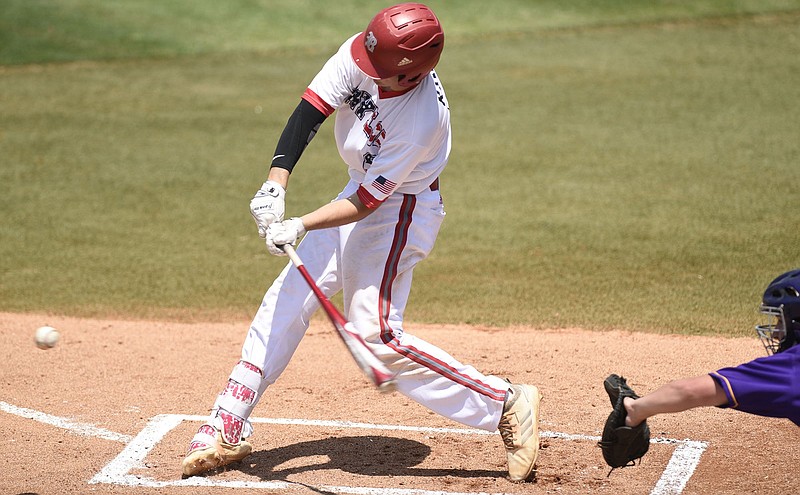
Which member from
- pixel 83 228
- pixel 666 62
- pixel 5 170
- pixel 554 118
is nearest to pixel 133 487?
pixel 83 228

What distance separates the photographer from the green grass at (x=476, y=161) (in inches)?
295

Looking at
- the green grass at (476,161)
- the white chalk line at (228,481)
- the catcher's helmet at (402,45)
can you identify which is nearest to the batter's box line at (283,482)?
the white chalk line at (228,481)

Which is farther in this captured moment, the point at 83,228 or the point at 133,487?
the point at 83,228

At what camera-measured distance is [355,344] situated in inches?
160

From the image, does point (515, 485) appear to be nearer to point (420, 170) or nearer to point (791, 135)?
point (420, 170)

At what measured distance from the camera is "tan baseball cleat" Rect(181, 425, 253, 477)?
427 centimetres

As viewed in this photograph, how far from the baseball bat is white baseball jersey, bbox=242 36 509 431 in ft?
0.57

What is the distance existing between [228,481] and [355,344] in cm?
88

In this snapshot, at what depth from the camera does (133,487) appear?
4.23 meters

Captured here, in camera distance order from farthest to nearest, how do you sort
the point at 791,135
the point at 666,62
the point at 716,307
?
1. the point at 666,62
2. the point at 791,135
3. the point at 716,307

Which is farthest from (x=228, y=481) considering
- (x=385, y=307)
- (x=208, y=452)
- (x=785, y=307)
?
(x=785, y=307)

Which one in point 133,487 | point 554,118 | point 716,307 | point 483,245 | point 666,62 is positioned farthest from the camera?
point 666,62

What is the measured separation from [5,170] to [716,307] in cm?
739

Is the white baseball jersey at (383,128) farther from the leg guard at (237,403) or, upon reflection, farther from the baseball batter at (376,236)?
the leg guard at (237,403)
